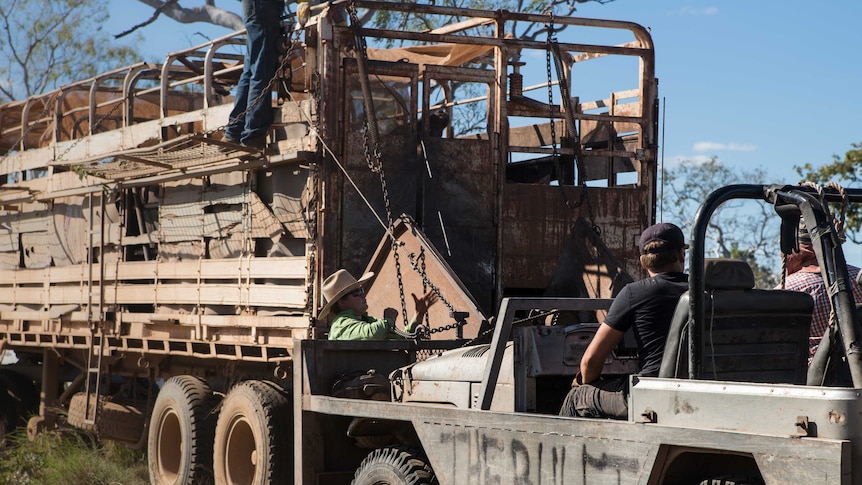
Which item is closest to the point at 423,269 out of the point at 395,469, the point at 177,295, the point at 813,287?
the point at 395,469

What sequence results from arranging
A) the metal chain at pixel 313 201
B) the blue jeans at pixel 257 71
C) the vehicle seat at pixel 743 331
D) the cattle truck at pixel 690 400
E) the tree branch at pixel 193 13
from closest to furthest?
the cattle truck at pixel 690 400
the vehicle seat at pixel 743 331
the metal chain at pixel 313 201
the blue jeans at pixel 257 71
the tree branch at pixel 193 13

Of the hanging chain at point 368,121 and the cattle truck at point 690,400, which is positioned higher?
the hanging chain at point 368,121

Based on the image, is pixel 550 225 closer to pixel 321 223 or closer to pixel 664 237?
pixel 321 223

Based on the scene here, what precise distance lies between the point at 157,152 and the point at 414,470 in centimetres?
510

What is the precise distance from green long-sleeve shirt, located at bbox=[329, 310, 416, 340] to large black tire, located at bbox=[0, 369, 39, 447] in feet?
24.7

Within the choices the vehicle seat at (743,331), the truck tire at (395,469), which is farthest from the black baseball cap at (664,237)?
the truck tire at (395,469)

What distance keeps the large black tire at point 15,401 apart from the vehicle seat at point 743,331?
1103 cm

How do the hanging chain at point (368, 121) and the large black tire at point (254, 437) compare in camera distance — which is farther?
the hanging chain at point (368, 121)

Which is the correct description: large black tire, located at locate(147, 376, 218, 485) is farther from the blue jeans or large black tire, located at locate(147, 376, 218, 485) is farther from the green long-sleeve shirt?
the green long-sleeve shirt

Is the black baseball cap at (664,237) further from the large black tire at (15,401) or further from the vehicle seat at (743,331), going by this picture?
the large black tire at (15,401)

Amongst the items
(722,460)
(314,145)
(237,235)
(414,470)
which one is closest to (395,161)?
(314,145)

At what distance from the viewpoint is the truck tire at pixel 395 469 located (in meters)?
6.26

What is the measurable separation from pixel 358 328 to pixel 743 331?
344 centimetres

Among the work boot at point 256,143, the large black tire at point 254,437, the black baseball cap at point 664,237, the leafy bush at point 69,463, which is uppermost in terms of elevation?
the work boot at point 256,143
